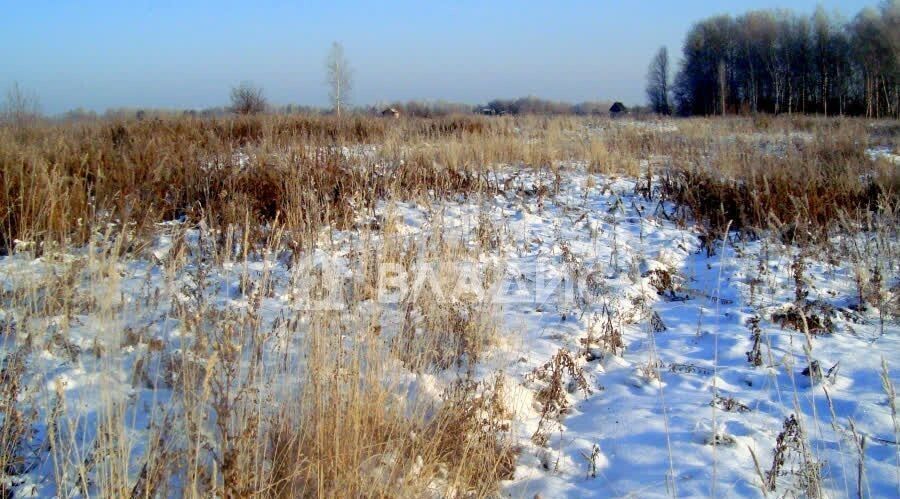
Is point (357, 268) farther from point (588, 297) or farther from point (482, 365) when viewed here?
point (588, 297)

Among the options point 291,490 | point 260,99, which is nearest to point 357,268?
point 291,490

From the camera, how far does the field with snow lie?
6.66 feet

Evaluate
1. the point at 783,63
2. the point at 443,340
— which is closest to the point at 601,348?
the point at 443,340

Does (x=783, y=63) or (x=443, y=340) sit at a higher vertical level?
(x=783, y=63)

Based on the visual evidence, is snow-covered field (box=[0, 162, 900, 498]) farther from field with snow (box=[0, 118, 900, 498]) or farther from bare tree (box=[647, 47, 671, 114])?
bare tree (box=[647, 47, 671, 114])

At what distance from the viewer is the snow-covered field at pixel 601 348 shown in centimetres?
227

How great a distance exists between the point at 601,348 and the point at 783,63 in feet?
99.1

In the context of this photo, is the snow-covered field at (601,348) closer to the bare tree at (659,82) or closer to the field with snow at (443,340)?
the field with snow at (443,340)

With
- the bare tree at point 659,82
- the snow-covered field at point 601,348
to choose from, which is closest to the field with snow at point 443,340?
the snow-covered field at point 601,348

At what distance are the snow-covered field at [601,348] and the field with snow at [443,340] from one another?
0.02m

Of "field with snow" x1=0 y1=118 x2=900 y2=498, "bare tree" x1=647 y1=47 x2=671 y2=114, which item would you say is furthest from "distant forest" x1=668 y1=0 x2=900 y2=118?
"field with snow" x1=0 y1=118 x2=900 y2=498

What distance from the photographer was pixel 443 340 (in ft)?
10.2

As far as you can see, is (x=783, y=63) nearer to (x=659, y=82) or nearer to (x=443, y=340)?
(x=659, y=82)

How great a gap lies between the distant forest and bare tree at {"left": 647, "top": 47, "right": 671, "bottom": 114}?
7 cm
